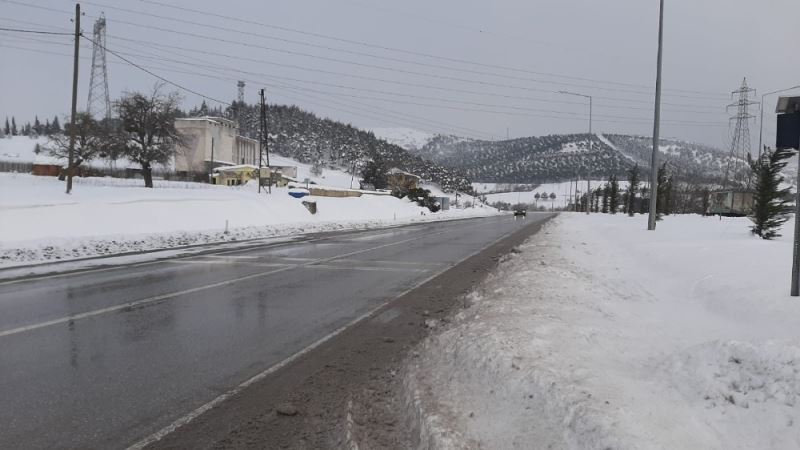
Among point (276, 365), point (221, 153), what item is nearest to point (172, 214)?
point (276, 365)

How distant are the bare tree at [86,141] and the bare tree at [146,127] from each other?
1.91m

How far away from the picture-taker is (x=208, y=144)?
121375 mm

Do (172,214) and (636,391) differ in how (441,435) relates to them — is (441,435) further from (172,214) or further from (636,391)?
(172,214)

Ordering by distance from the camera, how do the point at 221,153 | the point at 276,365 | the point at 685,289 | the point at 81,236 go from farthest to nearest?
1. the point at 221,153
2. the point at 81,236
3. the point at 685,289
4. the point at 276,365

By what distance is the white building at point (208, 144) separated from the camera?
119188mm

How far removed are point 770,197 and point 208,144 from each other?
113m

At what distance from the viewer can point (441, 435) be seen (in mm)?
4055

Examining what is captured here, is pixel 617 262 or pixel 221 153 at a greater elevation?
pixel 221 153

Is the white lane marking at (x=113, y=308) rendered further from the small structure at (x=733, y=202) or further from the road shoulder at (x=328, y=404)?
the small structure at (x=733, y=202)

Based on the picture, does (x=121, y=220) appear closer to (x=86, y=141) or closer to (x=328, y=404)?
(x=328, y=404)

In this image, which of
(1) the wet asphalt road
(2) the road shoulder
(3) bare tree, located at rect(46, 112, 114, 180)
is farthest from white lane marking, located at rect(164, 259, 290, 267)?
(3) bare tree, located at rect(46, 112, 114, 180)

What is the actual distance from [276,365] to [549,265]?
26.7 ft

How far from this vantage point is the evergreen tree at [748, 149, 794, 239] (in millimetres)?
25395

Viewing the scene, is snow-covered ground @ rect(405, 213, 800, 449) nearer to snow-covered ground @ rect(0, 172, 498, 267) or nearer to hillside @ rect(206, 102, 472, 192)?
snow-covered ground @ rect(0, 172, 498, 267)
